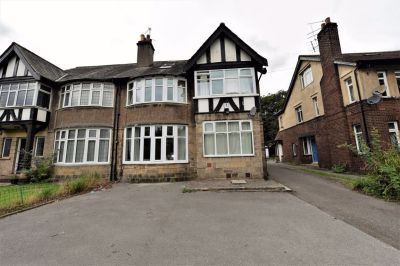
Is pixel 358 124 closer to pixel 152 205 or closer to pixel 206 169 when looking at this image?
pixel 206 169

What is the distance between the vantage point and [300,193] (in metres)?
8.15

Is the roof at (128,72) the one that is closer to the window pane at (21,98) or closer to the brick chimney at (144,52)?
the brick chimney at (144,52)

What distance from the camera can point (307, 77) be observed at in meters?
18.9

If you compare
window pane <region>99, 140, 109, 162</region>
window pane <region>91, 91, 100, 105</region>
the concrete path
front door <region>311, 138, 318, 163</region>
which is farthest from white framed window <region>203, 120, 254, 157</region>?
front door <region>311, 138, 318, 163</region>

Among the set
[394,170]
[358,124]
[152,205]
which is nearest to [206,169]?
[152,205]

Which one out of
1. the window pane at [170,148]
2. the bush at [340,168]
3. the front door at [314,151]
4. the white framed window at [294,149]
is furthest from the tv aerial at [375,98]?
the window pane at [170,148]

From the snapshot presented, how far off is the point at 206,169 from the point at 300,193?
5005 mm

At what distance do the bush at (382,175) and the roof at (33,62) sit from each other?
64.1 ft

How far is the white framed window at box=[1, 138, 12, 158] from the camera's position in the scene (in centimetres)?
1442

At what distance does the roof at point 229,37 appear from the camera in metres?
11.8

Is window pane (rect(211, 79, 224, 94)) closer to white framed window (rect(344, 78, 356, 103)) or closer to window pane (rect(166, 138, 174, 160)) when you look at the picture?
window pane (rect(166, 138, 174, 160))

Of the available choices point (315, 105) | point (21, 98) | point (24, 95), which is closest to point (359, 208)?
point (315, 105)

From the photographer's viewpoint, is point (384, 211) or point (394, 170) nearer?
point (384, 211)

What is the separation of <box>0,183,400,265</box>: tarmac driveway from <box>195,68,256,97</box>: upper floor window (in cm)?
718
